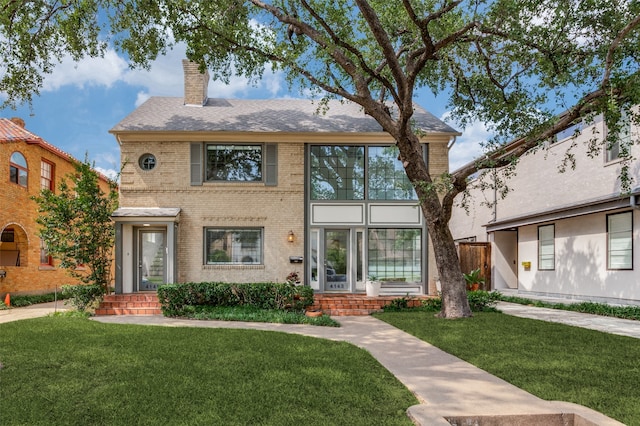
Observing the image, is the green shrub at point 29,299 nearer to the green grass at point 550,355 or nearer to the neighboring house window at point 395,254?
the neighboring house window at point 395,254

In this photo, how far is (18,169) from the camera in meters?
17.5

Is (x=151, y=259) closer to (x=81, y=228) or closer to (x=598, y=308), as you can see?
(x=81, y=228)

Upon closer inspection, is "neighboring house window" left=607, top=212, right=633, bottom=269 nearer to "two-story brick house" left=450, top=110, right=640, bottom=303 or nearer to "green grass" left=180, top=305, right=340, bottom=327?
"two-story brick house" left=450, top=110, right=640, bottom=303

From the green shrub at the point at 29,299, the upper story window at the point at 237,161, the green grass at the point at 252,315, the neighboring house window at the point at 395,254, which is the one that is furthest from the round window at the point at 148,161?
the neighboring house window at the point at 395,254

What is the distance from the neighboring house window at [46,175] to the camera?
758 inches

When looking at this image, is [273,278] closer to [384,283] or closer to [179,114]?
[384,283]

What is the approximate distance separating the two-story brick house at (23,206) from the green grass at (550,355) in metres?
14.4

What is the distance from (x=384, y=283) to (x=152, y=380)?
34.7ft

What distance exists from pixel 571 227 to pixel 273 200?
10.3 meters

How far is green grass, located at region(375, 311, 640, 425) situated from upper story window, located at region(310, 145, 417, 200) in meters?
5.27

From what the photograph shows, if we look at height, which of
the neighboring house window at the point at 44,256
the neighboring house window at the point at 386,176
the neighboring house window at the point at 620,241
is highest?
the neighboring house window at the point at 386,176

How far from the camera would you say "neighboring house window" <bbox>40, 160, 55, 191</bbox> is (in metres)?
19.3

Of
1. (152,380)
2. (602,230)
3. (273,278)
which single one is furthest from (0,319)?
(602,230)

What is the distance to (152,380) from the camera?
17.7ft
